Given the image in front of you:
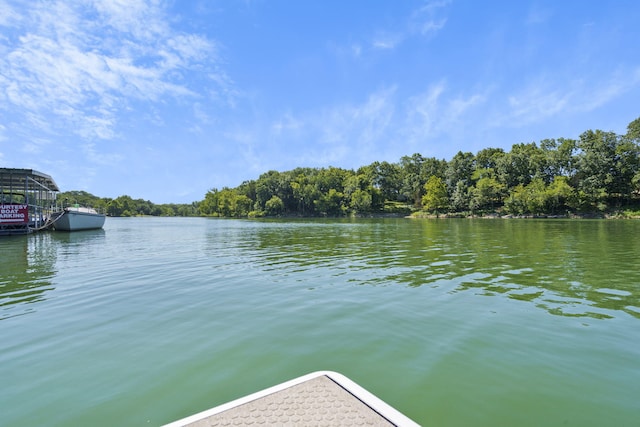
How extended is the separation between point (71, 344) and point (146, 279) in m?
6.67

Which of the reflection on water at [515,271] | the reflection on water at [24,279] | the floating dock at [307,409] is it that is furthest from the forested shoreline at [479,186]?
the floating dock at [307,409]

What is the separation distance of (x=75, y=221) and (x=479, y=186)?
99516 mm

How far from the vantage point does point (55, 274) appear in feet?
46.8

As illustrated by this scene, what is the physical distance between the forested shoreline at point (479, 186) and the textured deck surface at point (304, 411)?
2371 inches

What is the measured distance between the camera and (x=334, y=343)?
629 cm

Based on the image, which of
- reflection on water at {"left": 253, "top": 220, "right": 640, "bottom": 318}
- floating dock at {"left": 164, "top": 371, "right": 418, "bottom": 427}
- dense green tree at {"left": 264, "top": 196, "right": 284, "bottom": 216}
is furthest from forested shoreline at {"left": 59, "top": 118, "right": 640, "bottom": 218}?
floating dock at {"left": 164, "top": 371, "right": 418, "bottom": 427}

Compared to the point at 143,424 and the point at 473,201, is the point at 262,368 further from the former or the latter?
the point at 473,201

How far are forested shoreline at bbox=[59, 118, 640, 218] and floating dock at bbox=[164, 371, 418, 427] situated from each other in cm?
6014

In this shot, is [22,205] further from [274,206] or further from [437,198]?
[274,206]

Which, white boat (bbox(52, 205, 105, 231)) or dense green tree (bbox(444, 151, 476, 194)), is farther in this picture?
dense green tree (bbox(444, 151, 476, 194))

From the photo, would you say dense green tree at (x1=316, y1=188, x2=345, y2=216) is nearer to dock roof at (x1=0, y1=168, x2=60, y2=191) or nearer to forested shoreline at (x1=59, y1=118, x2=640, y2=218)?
forested shoreline at (x1=59, y1=118, x2=640, y2=218)

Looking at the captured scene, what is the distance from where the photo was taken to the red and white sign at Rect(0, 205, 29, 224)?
35.5 m

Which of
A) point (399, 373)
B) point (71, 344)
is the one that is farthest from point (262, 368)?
point (71, 344)

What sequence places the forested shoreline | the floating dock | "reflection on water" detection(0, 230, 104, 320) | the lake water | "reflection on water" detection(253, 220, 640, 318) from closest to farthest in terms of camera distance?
the floating dock → the lake water → "reflection on water" detection(253, 220, 640, 318) → "reflection on water" detection(0, 230, 104, 320) → the forested shoreline
